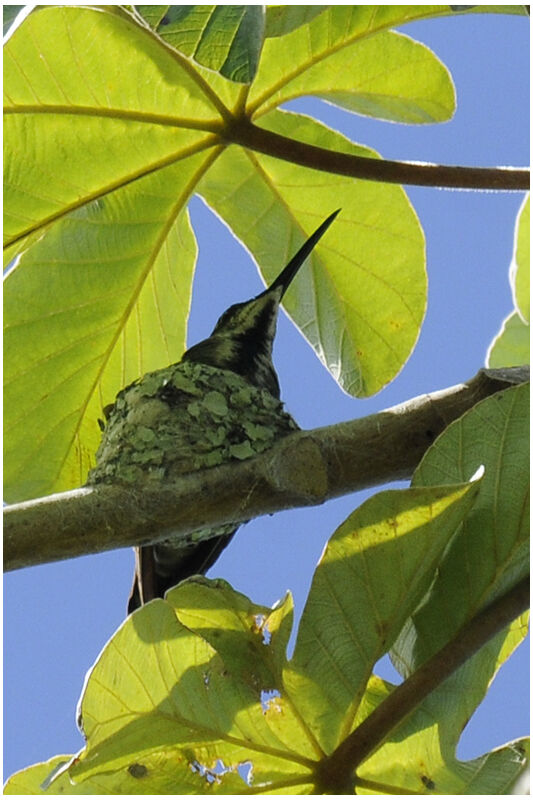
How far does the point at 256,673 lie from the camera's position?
172 centimetres

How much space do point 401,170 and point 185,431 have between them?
995mm

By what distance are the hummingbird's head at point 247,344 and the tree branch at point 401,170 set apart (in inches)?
47.9

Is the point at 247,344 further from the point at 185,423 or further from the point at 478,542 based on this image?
the point at 478,542

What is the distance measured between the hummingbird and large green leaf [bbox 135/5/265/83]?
3.29ft

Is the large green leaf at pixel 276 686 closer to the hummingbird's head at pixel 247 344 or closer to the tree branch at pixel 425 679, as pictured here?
the tree branch at pixel 425 679

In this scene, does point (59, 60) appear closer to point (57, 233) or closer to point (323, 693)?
point (57, 233)

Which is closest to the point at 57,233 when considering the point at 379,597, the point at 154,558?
the point at 154,558

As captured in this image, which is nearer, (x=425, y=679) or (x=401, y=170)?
(x=425, y=679)

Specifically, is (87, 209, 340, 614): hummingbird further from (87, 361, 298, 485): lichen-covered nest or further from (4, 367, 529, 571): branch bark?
(4, 367, 529, 571): branch bark

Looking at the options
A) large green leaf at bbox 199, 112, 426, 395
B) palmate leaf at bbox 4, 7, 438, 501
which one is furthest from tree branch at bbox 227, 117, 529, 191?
large green leaf at bbox 199, 112, 426, 395

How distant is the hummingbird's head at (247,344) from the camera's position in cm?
342

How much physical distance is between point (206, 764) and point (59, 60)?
59.3 inches

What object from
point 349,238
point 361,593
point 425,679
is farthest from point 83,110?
point 425,679

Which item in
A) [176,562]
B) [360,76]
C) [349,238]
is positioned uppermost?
[360,76]
